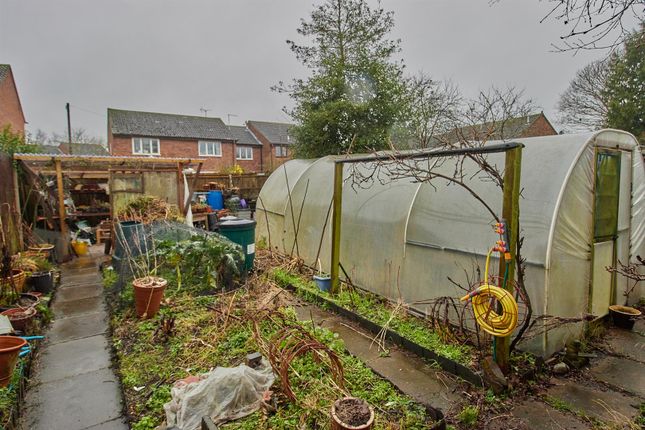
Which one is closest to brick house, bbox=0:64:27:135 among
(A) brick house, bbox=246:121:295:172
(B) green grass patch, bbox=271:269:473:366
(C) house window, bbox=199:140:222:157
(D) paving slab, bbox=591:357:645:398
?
(C) house window, bbox=199:140:222:157

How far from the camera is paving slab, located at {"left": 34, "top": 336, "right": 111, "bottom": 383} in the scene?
10.9 ft

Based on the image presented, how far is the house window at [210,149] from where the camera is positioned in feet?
91.5

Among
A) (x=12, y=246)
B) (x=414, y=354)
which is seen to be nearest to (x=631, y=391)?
(x=414, y=354)

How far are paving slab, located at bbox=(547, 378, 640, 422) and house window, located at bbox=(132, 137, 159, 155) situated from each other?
2794 cm

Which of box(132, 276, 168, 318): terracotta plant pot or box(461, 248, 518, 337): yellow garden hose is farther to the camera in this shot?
box(132, 276, 168, 318): terracotta plant pot

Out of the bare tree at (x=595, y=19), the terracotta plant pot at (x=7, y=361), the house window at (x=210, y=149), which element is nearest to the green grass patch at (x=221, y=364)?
the terracotta plant pot at (x=7, y=361)

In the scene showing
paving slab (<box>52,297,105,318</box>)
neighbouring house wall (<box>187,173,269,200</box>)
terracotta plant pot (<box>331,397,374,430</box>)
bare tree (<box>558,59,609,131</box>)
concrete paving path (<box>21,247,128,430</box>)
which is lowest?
concrete paving path (<box>21,247,128,430</box>)

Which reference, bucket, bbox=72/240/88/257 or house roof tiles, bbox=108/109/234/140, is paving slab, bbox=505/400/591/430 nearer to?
bucket, bbox=72/240/88/257

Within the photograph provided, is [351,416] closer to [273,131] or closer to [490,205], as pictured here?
[490,205]

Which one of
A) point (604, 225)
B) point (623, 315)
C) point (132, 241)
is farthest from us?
point (132, 241)

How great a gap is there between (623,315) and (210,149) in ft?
92.7

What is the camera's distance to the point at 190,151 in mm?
27453

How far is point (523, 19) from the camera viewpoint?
11.3ft

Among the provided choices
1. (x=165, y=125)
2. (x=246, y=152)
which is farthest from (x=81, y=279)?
(x=246, y=152)
